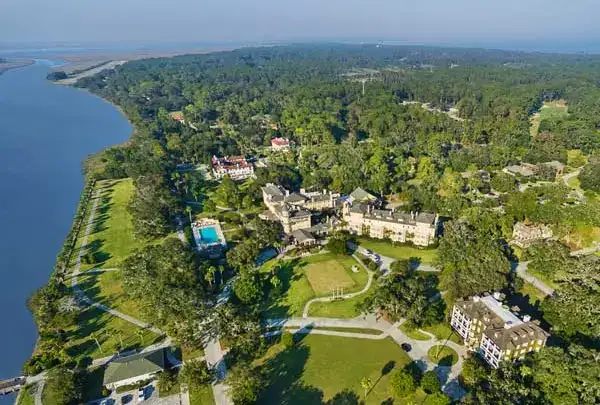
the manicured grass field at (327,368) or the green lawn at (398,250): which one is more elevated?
the manicured grass field at (327,368)

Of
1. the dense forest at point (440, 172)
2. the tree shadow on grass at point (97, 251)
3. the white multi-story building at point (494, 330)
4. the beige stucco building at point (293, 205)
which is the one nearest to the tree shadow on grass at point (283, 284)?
the dense forest at point (440, 172)

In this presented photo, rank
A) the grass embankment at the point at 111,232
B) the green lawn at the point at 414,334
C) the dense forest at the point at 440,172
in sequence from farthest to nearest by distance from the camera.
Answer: the grass embankment at the point at 111,232, the green lawn at the point at 414,334, the dense forest at the point at 440,172

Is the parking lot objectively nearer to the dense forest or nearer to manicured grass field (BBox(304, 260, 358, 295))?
the dense forest

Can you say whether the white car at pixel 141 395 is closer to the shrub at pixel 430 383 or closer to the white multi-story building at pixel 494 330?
the shrub at pixel 430 383

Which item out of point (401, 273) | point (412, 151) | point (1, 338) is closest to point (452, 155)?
point (412, 151)

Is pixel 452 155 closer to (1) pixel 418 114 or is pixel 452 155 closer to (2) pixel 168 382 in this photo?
(1) pixel 418 114

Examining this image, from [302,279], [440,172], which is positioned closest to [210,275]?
[302,279]
